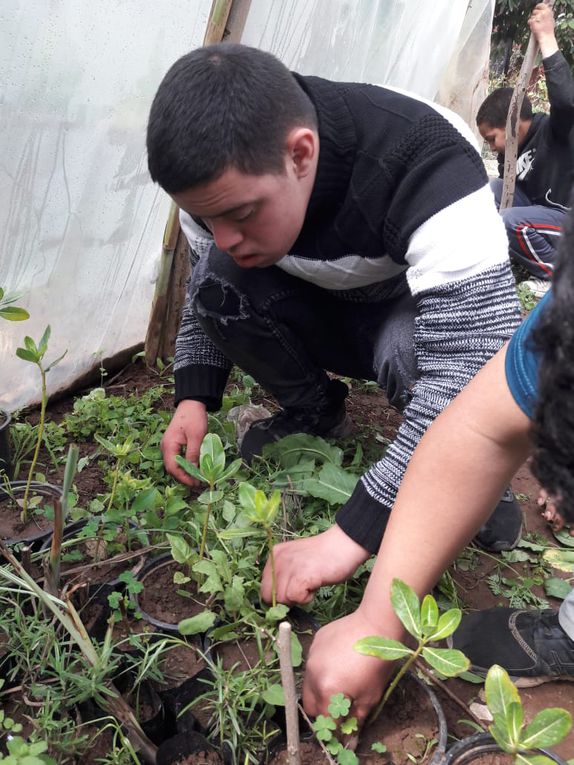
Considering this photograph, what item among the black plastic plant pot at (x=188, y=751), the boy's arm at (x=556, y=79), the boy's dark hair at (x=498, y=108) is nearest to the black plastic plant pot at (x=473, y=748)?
the black plastic plant pot at (x=188, y=751)

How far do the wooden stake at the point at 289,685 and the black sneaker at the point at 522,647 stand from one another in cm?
67

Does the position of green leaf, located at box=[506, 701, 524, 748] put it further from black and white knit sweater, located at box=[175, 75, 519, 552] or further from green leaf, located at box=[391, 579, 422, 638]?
black and white knit sweater, located at box=[175, 75, 519, 552]

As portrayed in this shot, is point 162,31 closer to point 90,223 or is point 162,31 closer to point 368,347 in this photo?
point 90,223

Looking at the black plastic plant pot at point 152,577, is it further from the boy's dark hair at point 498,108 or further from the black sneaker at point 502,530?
the boy's dark hair at point 498,108

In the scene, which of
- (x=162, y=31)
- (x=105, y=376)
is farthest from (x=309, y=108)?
(x=105, y=376)

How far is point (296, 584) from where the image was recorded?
1.17 metres

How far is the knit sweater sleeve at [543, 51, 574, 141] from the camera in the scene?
3.62m

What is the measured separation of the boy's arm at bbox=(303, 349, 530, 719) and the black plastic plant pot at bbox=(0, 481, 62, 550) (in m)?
0.71

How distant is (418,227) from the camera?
4.26ft

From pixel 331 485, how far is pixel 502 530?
1.50ft

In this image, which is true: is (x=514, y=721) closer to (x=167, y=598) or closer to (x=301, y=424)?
(x=167, y=598)

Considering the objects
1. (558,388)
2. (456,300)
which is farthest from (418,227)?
(558,388)

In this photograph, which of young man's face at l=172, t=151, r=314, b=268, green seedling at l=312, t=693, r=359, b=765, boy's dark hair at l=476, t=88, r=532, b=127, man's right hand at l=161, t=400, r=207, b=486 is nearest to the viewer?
green seedling at l=312, t=693, r=359, b=765

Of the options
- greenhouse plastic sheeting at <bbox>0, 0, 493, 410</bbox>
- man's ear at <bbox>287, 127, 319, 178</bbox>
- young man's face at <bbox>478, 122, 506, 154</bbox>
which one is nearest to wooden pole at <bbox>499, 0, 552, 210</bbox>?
greenhouse plastic sheeting at <bbox>0, 0, 493, 410</bbox>
